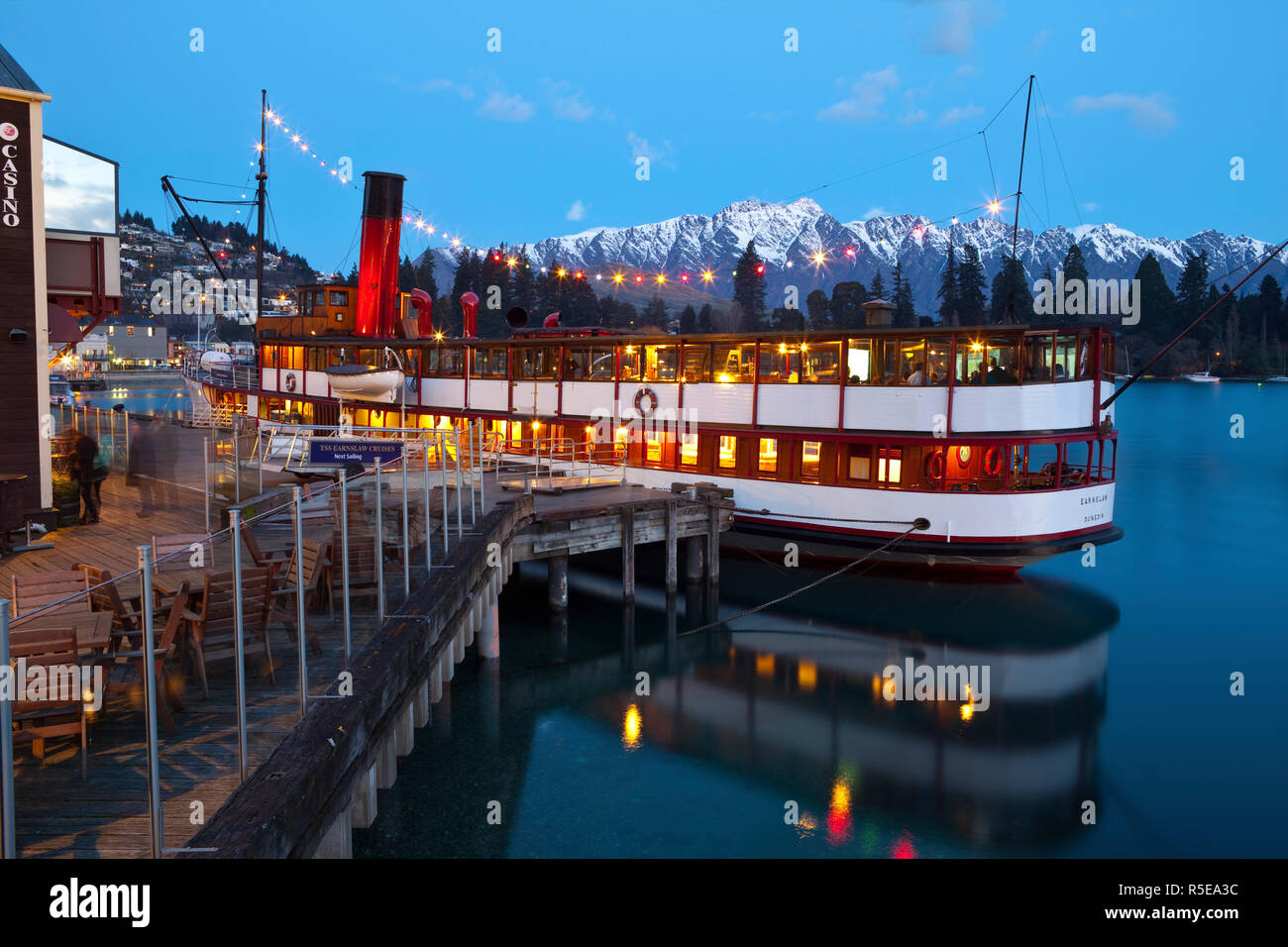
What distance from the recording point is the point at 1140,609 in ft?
80.8

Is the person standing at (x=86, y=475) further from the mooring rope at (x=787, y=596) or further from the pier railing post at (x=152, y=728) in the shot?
the pier railing post at (x=152, y=728)

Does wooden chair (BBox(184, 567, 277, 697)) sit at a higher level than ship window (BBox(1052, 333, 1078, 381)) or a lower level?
lower

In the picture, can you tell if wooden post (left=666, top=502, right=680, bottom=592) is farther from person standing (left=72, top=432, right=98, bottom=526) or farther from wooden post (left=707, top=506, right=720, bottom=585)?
person standing (left=72, top=432, right=98, bottom=526)

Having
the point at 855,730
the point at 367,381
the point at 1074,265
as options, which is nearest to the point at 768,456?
the point at 855,730

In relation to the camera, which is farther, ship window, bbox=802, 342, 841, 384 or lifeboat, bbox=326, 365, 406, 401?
lifeboat, bbox=326, 365, 406, 401

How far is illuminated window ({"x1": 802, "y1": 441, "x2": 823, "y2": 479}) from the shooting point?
23250 mm

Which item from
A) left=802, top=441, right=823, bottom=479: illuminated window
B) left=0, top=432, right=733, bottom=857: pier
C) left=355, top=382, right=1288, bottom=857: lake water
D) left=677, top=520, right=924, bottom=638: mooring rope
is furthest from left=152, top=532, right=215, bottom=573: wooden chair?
left=802, top=441, right=823, bottom=479: illuminated window

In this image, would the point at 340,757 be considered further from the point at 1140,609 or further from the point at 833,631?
the point at 1140,609

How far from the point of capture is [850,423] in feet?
73.4

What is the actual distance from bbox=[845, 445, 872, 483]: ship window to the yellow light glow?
30.1 ft
